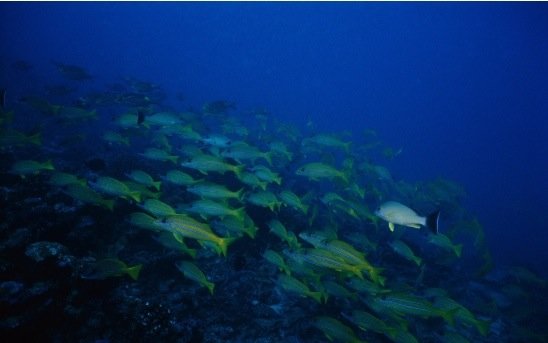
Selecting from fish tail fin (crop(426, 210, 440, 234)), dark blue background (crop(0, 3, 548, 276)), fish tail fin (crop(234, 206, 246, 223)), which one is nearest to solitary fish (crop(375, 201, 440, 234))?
fish tail fin (crop(426, 210, 440, 234))

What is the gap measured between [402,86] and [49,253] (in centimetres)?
21923

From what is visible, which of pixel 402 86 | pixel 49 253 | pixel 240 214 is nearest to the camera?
pixel 49 253

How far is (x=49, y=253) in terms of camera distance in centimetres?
528

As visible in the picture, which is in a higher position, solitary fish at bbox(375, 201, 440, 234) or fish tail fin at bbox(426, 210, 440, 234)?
fish tail fin at bbox(426, 210, 440, 234)

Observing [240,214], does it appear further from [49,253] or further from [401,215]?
[49,253]

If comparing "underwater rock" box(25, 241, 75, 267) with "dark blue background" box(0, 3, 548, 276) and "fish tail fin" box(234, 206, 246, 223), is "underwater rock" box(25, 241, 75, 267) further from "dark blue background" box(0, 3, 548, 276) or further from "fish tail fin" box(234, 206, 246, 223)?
"dark blue background" box(0, 3, 548, 276)

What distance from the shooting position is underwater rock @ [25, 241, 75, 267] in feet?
17.0

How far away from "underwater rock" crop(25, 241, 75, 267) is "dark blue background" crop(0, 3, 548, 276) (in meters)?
25.3

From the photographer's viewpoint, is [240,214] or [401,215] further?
[240,214]

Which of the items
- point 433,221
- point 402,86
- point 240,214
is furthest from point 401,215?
point 402,86

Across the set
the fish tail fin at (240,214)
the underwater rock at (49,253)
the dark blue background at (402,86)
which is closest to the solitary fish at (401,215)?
the fish tail fin at (240,214)

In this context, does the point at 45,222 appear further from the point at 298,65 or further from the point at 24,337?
the point at 298,65

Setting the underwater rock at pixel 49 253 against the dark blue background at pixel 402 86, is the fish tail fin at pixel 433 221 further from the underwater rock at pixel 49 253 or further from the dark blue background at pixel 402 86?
the dark blue background at pixel 402 86

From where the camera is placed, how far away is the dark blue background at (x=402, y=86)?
51906mm
